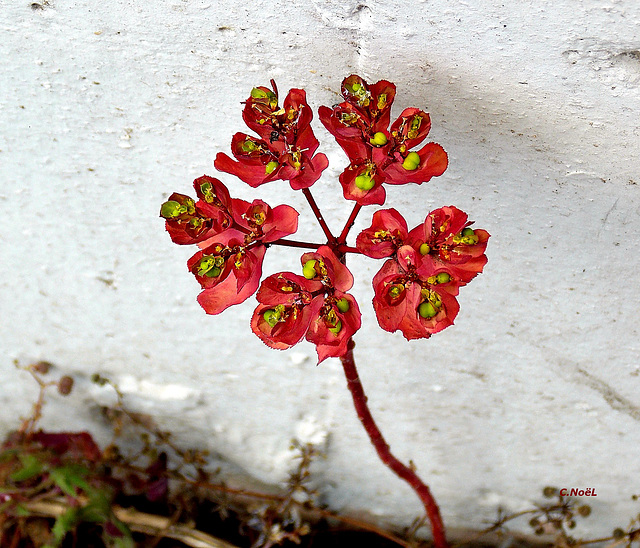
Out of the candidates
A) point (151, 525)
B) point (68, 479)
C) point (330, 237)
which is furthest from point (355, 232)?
point (151, 525)

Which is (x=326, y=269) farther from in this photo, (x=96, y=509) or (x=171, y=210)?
(x=96, y=509)

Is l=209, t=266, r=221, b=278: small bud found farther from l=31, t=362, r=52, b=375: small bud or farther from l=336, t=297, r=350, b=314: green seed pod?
l=31, t=362, r=52, b=375: small bud

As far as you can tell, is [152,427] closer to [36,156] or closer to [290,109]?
[36,156]

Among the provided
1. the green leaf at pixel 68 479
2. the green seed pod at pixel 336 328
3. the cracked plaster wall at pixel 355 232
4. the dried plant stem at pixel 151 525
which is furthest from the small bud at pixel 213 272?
the dried plant stem at pixel 151 525

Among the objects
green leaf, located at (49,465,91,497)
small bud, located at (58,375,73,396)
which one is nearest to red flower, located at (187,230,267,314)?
green leaf, located at (49,465,91,497)

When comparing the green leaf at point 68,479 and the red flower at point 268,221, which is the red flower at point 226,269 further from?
the green leaf at point 68,479

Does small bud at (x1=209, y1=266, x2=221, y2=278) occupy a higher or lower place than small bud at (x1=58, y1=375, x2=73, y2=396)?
→ higher
